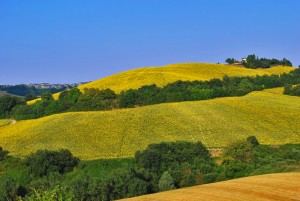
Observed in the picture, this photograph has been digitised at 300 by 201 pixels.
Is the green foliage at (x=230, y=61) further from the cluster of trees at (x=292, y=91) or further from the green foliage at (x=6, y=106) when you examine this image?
the green foliage at (x=6, y=106)

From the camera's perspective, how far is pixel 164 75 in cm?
13588

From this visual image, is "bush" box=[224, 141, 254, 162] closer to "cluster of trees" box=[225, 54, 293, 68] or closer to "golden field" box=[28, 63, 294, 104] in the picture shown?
"golden field" box=[28, 63, 294, 104]

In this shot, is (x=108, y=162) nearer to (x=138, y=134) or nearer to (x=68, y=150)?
(x=68, y=150)

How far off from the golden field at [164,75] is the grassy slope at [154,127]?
25.7 m

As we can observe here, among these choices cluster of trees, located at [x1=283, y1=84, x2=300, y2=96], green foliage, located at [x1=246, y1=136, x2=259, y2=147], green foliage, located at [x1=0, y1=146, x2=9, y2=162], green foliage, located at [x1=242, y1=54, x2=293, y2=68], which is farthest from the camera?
green foliage, located at [x1=242, y1=54, x2=293, y2=68]

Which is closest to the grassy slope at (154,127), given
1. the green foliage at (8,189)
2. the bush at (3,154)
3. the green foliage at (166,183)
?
the bush at (3,154)

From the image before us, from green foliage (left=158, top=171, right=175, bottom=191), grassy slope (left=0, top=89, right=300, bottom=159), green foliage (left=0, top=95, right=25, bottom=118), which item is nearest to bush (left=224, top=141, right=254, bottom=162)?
grassy slope (left=0, top=89, right=300, bottom=159)

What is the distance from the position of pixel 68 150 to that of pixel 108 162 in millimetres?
5968

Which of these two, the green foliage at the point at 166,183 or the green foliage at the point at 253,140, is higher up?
the green foliage at the point at 253,140

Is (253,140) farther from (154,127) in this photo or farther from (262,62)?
(262,62)

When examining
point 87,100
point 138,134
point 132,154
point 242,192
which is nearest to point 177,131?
point 138,134

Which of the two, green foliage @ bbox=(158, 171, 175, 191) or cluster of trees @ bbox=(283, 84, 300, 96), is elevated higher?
cluster of trees @ bbox=(283, 84, 300, 96)

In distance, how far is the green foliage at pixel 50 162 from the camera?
67.8 metres

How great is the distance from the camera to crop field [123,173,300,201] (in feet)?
91.8
